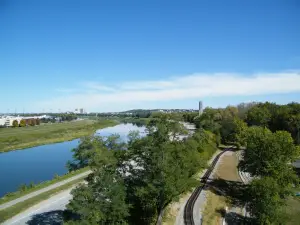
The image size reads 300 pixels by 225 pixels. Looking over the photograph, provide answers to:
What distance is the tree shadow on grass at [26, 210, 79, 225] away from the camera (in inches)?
931

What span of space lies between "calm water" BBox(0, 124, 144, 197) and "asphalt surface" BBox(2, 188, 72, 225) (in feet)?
30.6

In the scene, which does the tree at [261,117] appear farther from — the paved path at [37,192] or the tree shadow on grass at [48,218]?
the tree shadow on grass at [48,218]

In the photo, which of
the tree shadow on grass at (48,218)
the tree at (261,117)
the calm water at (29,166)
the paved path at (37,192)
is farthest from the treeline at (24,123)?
the tree shadow on grass at (48,218)

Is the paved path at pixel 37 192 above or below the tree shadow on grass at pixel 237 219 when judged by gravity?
above

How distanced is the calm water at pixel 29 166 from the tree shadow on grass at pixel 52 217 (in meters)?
10.7

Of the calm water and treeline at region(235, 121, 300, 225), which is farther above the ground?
treeline at region(235, 121, 300, 225)

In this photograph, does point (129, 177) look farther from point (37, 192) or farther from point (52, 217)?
point (37, 192)

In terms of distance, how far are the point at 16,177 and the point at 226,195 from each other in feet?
105

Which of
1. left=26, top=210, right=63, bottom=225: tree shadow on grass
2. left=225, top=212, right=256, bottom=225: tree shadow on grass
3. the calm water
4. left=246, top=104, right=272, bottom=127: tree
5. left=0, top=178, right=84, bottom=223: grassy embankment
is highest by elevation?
left=246, top=104, right=272, bottom=127: tree

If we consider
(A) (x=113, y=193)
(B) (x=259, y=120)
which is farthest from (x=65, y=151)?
(A) (x=113, y=193)

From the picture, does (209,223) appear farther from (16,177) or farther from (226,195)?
(16,177)

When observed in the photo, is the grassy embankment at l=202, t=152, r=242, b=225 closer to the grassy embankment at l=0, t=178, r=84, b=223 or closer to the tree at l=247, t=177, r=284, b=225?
the tree at l=247, t=177, r=284, b=225

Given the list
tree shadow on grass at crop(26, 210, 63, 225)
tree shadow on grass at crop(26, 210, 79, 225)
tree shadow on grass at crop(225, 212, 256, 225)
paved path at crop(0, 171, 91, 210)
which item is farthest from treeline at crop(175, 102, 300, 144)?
tree shadow on grass at crop(26, 210, 63, 225)

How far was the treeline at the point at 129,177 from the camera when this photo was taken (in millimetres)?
17469
